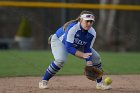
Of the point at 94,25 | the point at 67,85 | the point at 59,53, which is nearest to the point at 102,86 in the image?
the point at 67,85

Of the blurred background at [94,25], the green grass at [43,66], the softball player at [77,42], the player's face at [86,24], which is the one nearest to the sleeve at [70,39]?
the softball player at [77,42]

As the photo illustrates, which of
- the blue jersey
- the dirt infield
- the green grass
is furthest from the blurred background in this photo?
the blue jersey

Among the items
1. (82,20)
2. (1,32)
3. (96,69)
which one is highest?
(82,20)

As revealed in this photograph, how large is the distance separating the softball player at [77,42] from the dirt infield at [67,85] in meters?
0.26

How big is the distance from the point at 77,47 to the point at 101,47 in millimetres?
15940

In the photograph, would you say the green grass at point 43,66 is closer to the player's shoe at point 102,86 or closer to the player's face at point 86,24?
the player's shoe at point 102,86

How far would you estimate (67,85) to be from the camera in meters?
8.77

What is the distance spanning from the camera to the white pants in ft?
26.2

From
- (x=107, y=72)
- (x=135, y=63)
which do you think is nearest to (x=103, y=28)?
(x=135, y=63)

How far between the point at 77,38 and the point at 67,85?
50.2 inches

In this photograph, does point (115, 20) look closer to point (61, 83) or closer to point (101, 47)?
point (101, 47)

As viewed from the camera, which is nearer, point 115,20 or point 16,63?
point 16,63

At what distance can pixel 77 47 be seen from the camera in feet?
26.1

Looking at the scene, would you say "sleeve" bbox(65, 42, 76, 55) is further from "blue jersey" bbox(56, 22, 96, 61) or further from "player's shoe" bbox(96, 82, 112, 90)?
"player's shoe" bbox(96, 82, 112, 90)
